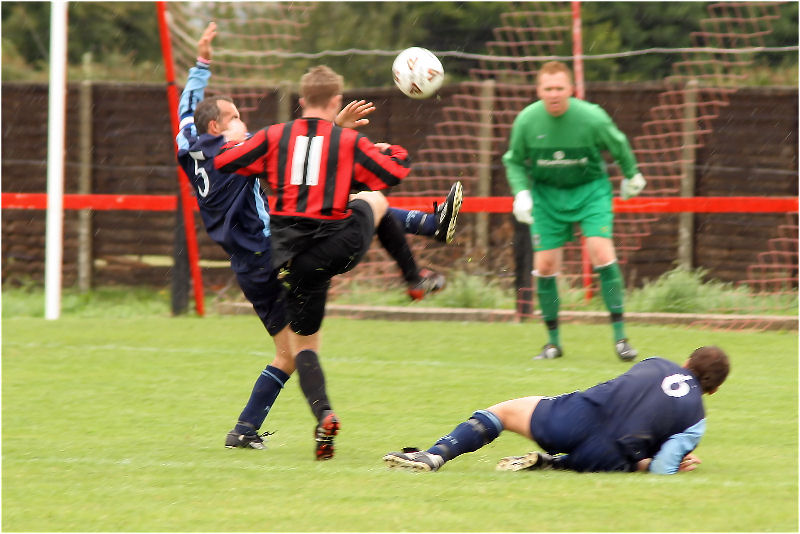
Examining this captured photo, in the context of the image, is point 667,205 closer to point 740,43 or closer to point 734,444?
point 734,444

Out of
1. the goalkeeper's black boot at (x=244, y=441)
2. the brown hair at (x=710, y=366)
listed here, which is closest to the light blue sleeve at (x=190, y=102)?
the goalkeeper's black boot at (x=244, y=441)

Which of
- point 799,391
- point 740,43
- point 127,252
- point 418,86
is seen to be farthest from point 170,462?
point 740,43

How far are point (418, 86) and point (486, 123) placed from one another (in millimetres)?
7824

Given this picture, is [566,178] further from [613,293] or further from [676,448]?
[676,448]

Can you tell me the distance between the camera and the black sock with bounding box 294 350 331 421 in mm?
6188

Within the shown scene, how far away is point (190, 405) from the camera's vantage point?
320 inches

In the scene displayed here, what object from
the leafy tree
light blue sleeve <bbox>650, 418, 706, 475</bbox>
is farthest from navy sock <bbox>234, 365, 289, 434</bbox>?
the leafy tree

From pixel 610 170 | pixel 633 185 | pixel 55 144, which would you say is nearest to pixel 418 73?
pixel 633 185

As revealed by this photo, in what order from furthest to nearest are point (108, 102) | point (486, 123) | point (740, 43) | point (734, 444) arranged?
point (740, 43) < point (108, 102) < point (486, 123) < point (734, 444)

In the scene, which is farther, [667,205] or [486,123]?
[486,123]

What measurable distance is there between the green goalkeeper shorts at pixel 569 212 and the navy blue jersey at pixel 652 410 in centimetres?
412

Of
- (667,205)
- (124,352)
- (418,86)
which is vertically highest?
(418,86)

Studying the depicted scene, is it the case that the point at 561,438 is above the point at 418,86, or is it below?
below

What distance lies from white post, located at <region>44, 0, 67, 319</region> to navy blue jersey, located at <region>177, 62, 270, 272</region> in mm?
6156
